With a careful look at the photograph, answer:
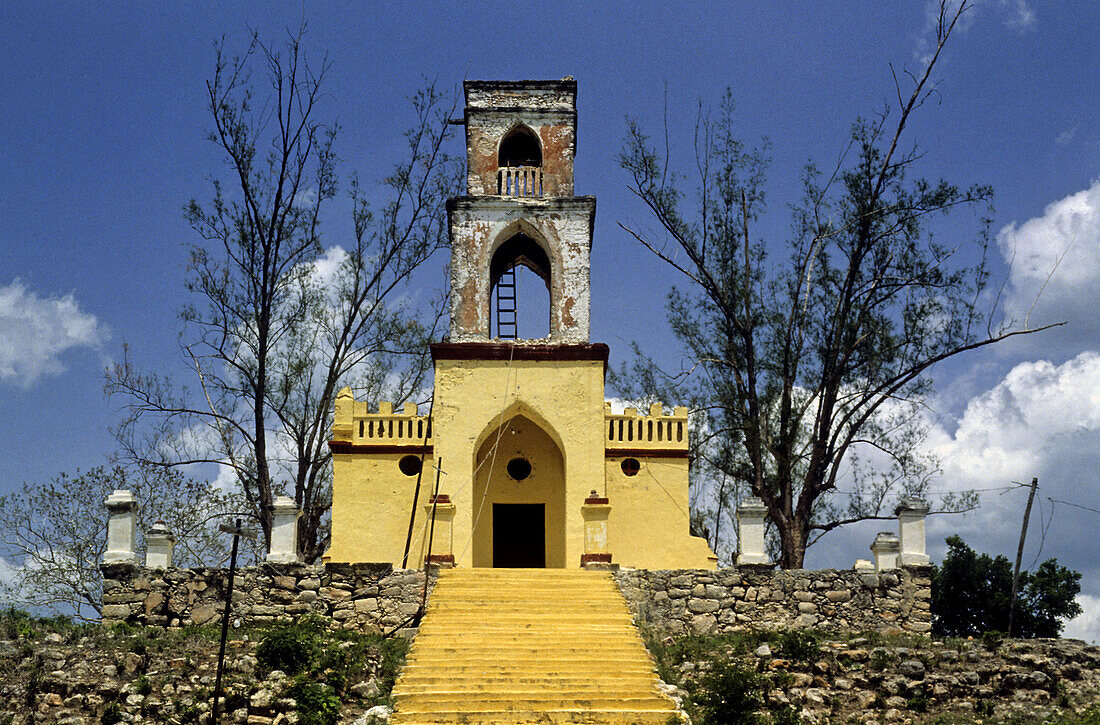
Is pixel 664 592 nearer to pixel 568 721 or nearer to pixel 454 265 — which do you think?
pixel 568 721

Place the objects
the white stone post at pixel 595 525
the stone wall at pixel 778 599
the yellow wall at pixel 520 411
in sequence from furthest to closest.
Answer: the yellow wall at pixel 520 411 < the white stone post at pixel 595 525 < the stone wall at pixel 778 599

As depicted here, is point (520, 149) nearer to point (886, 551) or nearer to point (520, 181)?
point (520, 181)

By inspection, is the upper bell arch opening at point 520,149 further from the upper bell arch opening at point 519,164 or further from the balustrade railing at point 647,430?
the balustrade railing at point 647,430

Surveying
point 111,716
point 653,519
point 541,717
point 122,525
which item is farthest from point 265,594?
point 653,519

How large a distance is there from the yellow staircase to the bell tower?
5.03 metres

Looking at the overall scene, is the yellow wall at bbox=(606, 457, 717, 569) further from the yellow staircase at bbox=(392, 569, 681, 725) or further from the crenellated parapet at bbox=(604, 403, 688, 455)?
the yellow staircase at bbox=(392, 569, 681, 725)

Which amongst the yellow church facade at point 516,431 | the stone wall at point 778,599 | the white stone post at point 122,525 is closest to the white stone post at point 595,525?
the yellow church facade at point 516,431

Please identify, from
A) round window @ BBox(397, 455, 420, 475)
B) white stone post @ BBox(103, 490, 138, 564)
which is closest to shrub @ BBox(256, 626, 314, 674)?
white stone post @ BBox(103, 490, 138, 564)

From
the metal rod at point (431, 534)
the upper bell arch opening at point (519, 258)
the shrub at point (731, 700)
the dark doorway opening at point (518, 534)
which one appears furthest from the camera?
the upper bell arch opening at point (519, 258)

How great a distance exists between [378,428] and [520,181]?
5263 millimetres

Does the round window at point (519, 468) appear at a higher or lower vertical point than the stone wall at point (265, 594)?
higher

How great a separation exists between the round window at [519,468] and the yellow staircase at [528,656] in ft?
12.1

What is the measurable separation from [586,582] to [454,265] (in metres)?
6.48

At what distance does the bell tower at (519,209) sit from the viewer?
2130cm
